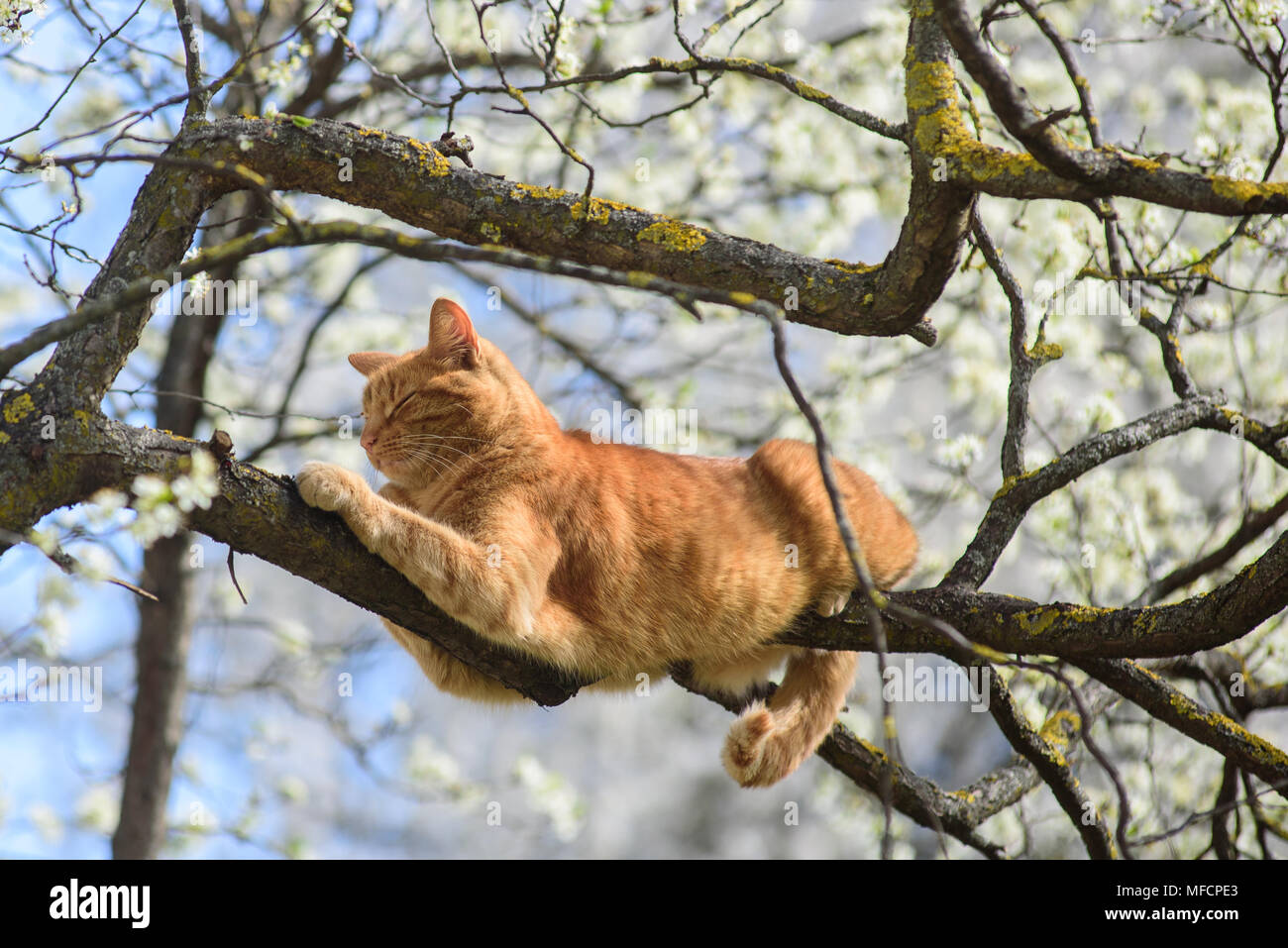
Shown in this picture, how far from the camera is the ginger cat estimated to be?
285 centimetres

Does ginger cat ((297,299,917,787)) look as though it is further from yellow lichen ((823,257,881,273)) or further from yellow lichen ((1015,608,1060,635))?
yellow lichen ((823,257,881,273))

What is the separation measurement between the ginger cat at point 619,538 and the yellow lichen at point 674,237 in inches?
33.2

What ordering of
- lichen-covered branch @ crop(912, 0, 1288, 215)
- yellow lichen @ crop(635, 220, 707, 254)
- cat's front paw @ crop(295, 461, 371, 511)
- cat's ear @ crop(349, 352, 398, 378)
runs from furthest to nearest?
cat's ear @ crop(349, 352, 398, 378) < yellow lichen @ crop(635, 220, 707, 254) < cat's front paw @ crop(295, 461, 371, 511) < lichen-covered branch @ crop(912, 0, 1288, 215)

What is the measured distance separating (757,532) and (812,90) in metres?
1.26

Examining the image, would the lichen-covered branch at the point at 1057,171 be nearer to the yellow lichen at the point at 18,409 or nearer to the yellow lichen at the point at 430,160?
the yellow lichen at the point at 430,160

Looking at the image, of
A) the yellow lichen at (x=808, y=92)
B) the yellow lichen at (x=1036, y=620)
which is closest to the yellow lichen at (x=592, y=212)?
the yellow lichen at (x=808, y=92)

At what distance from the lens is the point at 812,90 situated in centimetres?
279

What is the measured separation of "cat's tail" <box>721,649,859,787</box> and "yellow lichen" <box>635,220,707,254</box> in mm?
1372

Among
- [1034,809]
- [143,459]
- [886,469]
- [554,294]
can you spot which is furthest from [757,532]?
[1034,809]

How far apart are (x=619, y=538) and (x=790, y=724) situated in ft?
2.42

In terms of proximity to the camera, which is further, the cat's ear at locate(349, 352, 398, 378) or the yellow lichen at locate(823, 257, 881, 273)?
the cat's ear at locate(349, 352, 398, 378)

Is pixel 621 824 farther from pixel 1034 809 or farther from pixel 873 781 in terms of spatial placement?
pixel 873 781

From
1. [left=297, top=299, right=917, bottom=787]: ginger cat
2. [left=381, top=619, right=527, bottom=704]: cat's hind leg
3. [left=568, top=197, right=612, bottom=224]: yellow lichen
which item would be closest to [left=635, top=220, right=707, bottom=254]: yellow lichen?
[left=568, top=197, right=612, bottom=224]: yellow lichen

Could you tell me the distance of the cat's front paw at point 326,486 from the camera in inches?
88.4
